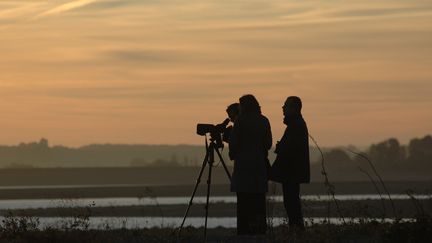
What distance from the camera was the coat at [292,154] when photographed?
644 inches

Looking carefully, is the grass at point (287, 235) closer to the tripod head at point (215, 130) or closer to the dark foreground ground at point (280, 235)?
the dark foreground ground at point (280, 235)

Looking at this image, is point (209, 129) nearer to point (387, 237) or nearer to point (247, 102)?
point (247, 102)

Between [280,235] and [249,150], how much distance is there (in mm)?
1376

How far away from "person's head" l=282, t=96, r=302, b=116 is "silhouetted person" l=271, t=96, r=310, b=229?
0.19ft

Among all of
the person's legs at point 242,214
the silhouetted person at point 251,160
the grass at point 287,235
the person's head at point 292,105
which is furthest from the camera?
the person's legs at point 242,214

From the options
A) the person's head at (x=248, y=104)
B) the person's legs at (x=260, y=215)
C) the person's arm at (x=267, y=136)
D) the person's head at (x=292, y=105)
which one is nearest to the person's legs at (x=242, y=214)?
the person's legs at (x=260, y=215)

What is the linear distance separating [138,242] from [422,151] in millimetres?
124988

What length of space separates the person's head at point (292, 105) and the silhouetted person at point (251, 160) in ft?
1.07

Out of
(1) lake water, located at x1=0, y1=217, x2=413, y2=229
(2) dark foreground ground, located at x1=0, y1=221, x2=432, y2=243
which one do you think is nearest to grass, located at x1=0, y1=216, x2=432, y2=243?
(2) dark foreground ground, located at x1=0, y1=221, x2=432, y2=243

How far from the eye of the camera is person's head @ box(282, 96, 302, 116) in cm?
1616

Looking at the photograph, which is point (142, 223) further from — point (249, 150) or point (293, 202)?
point (249, 150)

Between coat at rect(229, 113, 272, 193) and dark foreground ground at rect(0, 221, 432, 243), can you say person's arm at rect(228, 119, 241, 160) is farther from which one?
dark foreground ground at rect(0, 221, 432, 243)

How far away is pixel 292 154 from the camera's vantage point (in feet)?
53.7

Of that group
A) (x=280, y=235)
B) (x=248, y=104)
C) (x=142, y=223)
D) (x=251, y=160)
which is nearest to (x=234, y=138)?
(x=251, y=160)
